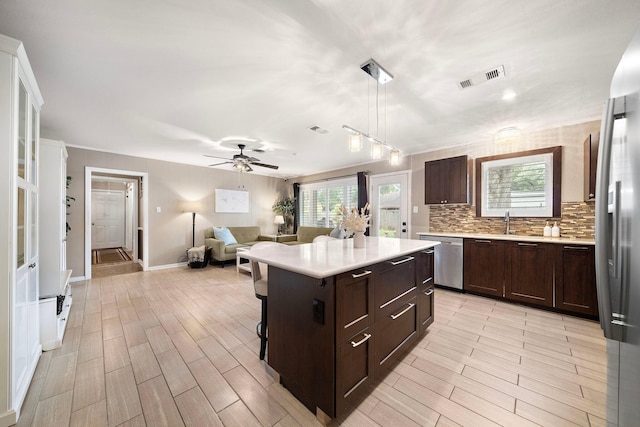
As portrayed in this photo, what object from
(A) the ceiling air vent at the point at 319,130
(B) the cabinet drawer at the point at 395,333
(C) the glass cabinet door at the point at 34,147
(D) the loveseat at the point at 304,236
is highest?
(A) the ceiling air vent at the point at 319,130

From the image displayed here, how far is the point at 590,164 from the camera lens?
2879 mm

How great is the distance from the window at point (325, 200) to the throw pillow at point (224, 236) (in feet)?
7.91

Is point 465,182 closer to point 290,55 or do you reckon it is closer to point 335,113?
point 335,113

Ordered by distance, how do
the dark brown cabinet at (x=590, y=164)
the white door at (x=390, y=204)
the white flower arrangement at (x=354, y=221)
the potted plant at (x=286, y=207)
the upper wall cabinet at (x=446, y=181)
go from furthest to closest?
the potted plant at (x=286, y=207)
the white door at (x=390, y=204)
the upper wall cabinet at (x=446, y=181)
the dark brown cabinet at (x=590, y=164)
the white flower arrangement at (x=354, y=221)

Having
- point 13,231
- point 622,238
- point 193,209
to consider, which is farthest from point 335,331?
point 193,209

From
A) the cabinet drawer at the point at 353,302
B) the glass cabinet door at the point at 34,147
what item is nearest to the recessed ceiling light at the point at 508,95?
the cabinet drawer at the point at 353,302

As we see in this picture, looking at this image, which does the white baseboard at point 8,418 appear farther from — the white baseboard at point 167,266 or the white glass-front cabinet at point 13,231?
the white baseboard at point 167,266

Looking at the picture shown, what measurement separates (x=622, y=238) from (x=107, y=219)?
1121cm

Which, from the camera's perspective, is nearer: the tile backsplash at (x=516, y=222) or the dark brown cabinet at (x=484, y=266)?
the tile backsplash at (x=516, y=222)

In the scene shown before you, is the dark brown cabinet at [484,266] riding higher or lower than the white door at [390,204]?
lower

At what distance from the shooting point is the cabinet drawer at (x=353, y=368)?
1395mm

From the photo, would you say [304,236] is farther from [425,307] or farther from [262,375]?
[262,375]

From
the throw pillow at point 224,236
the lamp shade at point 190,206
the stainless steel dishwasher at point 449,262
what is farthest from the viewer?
the throw pillow at point 224,236

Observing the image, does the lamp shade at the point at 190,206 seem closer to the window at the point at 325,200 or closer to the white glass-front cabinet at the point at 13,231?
the window at the point at 325,200
